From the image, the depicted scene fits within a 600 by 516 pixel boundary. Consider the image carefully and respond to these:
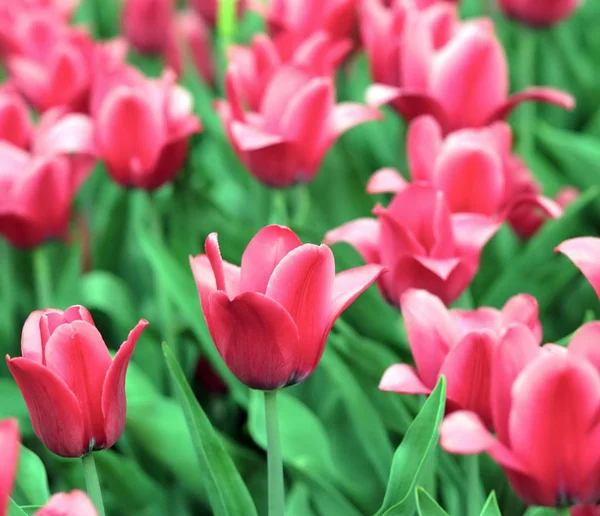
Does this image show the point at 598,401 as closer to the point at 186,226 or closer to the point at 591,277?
the point at 591,277

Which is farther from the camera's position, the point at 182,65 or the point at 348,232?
the point at 182,65

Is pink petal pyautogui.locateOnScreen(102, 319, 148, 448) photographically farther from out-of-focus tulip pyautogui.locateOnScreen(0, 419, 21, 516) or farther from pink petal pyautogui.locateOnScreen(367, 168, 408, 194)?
pink petal pyautogui.locateOnScreen(367, 168, 408, 194)

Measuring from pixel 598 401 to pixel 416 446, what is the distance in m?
0.12

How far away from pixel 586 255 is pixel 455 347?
0.09 metres

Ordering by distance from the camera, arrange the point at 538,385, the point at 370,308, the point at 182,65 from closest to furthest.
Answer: the point at 538,385 → the point at 370,308 → the point at 182,65

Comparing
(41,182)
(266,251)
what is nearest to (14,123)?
(41,182)

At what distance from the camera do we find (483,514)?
1.60 feet

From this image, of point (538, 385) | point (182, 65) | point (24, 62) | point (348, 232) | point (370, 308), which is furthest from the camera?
→ point (182, 65)

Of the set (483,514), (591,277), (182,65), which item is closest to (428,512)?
(483,514)

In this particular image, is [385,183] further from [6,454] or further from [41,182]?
[6,454]

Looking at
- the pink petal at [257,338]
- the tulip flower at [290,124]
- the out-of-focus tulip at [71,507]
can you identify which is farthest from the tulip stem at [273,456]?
the tulip flower at [290,124]

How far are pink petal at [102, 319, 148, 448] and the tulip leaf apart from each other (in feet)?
0.49

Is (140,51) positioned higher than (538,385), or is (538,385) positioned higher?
(538,385)

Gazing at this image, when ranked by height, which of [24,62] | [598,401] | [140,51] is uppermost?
[598,401]
